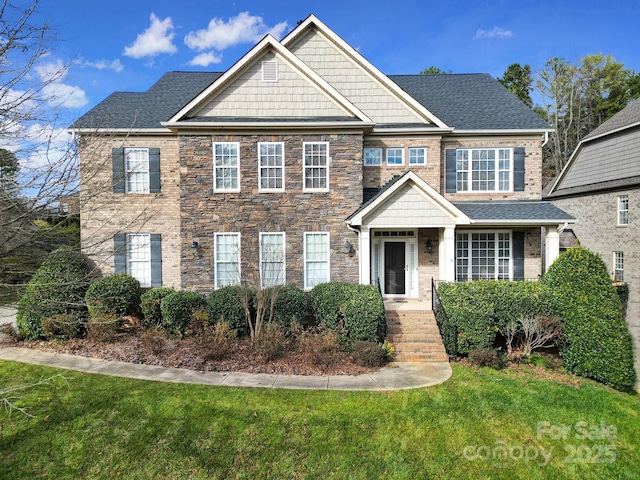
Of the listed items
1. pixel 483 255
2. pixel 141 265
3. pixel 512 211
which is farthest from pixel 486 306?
pixel 141 265

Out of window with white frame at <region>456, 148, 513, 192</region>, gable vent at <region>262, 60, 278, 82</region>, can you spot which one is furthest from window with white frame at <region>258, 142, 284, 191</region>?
window with white frame at <region>456, 148, 513, 192</region>

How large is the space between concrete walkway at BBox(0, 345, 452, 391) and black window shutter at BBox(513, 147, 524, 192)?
8512mm

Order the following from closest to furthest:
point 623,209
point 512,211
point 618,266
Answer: point 512,211, point 623,209, point 618,266

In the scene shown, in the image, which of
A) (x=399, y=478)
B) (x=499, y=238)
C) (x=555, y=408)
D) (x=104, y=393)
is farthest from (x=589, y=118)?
(x=104, y=393)

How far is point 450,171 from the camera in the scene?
13.9 metres

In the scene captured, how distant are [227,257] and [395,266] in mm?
6419

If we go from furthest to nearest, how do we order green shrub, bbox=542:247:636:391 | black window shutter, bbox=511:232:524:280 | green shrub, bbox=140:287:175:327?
black window shutter, bbox=511:232:524:280
green shrub, bbox=140:287:175:327
green shrub, bbox=542:247:636:391

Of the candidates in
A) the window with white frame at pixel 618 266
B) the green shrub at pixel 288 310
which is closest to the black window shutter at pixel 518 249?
the window with white frame at pixel 618 266

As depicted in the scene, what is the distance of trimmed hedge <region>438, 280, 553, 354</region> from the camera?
31.7 ft

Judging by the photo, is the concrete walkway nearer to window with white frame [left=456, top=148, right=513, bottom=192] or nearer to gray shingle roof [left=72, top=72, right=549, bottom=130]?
window with white frame [left=456, top=148, right=513, bottom=192]

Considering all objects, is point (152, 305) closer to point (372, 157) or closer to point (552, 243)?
point (372, 157)

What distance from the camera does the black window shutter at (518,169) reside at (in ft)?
44.9

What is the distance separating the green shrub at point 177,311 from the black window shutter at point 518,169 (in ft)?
42.5

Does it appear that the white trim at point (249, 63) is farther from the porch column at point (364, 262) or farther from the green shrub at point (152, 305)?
the green shrub at point (152, 305)
